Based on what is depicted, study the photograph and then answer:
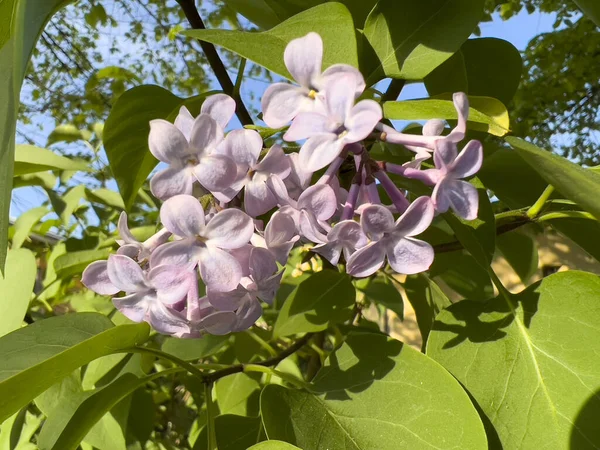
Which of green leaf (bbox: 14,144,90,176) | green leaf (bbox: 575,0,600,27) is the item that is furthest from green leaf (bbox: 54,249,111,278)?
green leaf (bbox: 575,0,600,27)

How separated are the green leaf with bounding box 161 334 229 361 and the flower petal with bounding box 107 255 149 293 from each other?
0.19m

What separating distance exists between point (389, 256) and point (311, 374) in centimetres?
46

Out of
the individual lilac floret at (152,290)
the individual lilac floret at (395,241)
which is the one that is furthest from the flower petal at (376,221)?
the individual lilac floret at (152,290)

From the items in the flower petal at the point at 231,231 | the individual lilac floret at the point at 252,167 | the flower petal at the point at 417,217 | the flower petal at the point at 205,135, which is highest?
the flower petal at the point at 205,135

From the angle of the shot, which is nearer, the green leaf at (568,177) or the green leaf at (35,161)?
the green leaf at (568,177)

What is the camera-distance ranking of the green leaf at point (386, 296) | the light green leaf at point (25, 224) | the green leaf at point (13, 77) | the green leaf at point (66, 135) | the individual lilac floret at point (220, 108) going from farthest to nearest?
the green leaf at point (66, 135), the light green leaf at point (25, 224), the green leaf at point (386, 296), the individual lilac floret at point (220, 108), the green leaf at point (13, 77)

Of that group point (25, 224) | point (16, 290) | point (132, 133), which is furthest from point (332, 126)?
point (25, 224)

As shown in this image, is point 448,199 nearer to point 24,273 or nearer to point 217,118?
point 217,118

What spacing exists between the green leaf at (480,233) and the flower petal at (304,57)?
134 millimetres

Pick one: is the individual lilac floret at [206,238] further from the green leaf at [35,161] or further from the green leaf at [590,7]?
the green leaf at [35,161]

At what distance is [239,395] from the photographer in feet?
2.01

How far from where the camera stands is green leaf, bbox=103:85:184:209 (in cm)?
45

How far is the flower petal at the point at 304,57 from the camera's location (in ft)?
0.96

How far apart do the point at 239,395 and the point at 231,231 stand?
1.18ft
